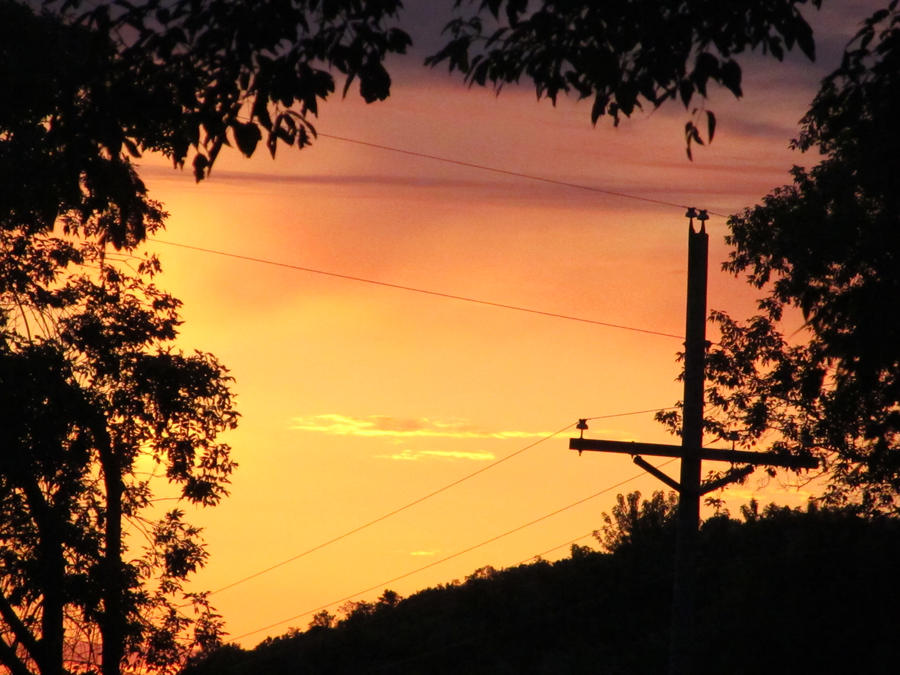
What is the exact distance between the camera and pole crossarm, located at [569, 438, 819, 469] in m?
19.1

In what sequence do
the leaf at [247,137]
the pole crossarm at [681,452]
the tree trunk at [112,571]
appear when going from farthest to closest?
the tree trunk at [112,571], the pole crossarm at [681,452], the leaf at [247,137]

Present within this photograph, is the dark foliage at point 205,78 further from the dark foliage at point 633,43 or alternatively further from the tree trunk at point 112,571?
the tree trunk at point 112,571

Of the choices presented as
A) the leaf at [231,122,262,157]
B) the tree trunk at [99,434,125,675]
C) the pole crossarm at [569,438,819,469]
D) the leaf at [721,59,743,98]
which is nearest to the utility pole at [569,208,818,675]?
the pole crossarm at [569,438,819,469]

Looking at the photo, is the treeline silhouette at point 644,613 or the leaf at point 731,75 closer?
the leaf at point 731,75

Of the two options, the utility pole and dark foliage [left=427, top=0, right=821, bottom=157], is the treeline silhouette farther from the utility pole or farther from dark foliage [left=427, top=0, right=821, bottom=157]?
dark foliage [left=427, top=0, right=821, bottom=157]

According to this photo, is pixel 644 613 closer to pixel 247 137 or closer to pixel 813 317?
pixel 813 317

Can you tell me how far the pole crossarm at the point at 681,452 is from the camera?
19.1m

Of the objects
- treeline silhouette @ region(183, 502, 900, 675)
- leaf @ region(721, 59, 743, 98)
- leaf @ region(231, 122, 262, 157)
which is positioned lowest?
treeline silhouette @ region(183, 502, 900, 675)

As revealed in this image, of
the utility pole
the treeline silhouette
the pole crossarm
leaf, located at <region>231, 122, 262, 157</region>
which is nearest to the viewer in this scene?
leaf, located at <region>231, 122, 262, 157</region>

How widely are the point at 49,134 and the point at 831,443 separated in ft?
80.3

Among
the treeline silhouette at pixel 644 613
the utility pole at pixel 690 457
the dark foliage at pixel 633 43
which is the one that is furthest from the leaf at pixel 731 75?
the treeline silhouette at pixel 644 613

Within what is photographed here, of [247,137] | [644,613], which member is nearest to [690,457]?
[247,137]

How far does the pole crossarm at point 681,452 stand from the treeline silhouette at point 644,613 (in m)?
9.95

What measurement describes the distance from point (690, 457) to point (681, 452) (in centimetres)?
17
